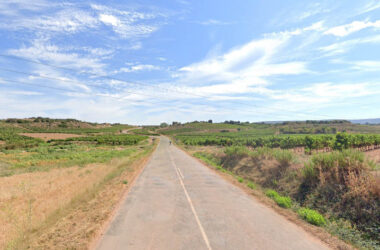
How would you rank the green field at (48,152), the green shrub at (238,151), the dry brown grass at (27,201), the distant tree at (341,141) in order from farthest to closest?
1. the distant tree at (341,141)
2. the green field at (48,152)
3. the green shrub at (238,151)
4. the dry brown grass at (27,201)

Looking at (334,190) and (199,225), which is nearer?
(199,225)

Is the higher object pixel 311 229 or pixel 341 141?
pixel 341 141

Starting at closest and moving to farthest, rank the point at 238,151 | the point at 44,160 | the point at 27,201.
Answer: the point at 27,201, the point at 238,151, the point at 44,160

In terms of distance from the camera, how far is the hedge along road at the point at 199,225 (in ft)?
16.8

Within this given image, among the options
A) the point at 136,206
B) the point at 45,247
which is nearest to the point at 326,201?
the point at 136,206

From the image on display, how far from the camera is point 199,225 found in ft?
20.4

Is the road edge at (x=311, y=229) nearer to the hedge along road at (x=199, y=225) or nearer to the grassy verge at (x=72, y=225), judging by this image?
the hedge along road at (x=199, y=225)

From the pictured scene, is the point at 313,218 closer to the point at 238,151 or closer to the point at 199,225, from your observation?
the point at 199,225

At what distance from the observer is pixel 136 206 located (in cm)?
808

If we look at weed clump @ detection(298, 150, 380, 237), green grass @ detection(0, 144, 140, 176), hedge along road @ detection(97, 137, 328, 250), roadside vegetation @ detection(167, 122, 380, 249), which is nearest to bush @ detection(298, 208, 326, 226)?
roadside vegetation @ detection(167, 122, 380, 249)

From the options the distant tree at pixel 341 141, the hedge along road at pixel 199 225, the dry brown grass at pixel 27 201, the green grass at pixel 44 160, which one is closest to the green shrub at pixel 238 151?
the hedge along road at pixel 199 225

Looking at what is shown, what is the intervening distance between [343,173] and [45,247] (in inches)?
468

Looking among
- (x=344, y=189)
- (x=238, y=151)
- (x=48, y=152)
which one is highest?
(x=238, y=151)

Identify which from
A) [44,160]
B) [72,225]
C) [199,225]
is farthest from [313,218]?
[44,160]
